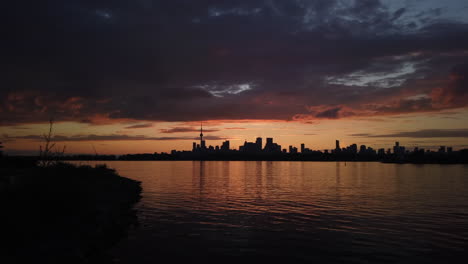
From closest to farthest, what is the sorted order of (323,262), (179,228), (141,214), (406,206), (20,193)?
(323,262), (20,193), (179,228), (141,214), (406,206)

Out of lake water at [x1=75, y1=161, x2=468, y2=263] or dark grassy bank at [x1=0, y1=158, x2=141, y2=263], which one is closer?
dark grassy bank at [x1=0, y1=158, x2=141, y2=263]

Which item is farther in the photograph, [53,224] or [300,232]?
[300,232]

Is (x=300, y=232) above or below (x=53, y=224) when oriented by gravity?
below

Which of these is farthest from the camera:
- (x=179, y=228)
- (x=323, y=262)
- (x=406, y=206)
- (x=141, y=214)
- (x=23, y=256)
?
(x=406, y=206)

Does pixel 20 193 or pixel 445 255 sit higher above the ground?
pixel 20 193

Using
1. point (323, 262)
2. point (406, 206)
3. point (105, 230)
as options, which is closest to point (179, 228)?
point (105, 230)

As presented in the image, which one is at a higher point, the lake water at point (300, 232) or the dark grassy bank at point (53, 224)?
the dark grassy bank at point (53, 224)

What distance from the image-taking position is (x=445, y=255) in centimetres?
1972

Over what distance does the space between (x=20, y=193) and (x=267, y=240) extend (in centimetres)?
1670

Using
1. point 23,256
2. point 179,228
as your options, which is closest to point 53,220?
point 23,256

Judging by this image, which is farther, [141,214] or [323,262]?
[141,214]

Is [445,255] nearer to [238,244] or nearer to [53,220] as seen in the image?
[238,244]

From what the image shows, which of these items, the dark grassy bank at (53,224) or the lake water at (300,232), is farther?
the lake water at (300,232)

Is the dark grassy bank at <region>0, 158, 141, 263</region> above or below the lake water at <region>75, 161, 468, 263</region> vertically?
above
